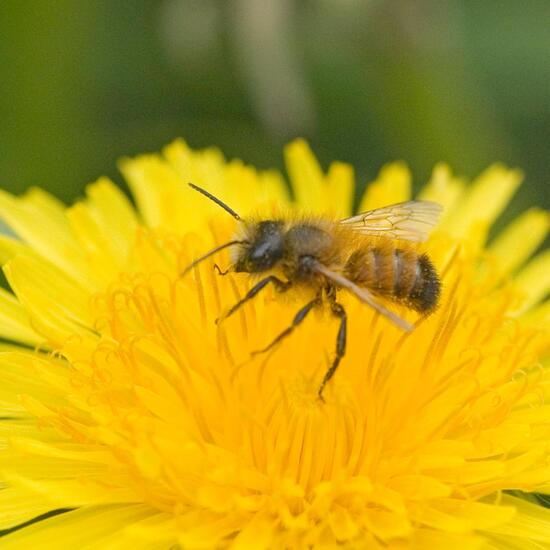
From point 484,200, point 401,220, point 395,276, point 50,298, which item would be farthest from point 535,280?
point 50,298

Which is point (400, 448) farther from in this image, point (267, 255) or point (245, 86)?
point (245, 86)

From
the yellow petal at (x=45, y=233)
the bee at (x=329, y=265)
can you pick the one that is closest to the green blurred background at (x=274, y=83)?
the yellow petal at (x=45, y=233)

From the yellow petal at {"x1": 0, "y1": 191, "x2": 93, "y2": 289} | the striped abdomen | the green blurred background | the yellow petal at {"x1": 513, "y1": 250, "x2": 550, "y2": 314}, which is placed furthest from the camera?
the green blurred background

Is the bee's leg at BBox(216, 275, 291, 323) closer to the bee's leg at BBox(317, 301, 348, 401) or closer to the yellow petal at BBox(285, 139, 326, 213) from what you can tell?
the bee's leg at BBox(317, 301, 348, 401)

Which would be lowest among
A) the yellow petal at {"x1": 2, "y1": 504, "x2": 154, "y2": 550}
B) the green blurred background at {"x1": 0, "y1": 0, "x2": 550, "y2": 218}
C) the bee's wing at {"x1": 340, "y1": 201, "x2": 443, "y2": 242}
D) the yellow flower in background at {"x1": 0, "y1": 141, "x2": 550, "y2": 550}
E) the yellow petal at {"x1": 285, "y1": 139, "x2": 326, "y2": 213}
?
the yellow petal at {"x1": 2, "y1": 504, "x2": 154, "y2": 550}

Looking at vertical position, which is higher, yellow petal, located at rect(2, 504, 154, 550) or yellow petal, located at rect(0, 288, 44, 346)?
yellow petal, located at rect(0, 288, 44, 346)

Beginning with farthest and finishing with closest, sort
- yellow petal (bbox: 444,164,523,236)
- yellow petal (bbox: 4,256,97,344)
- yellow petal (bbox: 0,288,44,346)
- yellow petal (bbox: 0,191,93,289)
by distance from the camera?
yellow petal (bbox: 444,164,523,236) → yellow petal (bbox: 0,191,93,289) → yellow petal (bbox: 0,288,44,346) → yellow petal (bbox: 4,256,97,344)

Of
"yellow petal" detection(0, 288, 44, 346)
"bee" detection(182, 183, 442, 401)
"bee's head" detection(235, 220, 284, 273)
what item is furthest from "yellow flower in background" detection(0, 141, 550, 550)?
"bee's head" detection(235, 220, 284, 273)

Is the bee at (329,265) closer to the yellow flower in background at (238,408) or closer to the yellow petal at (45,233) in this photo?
the yellow flower in background at (238,408)
